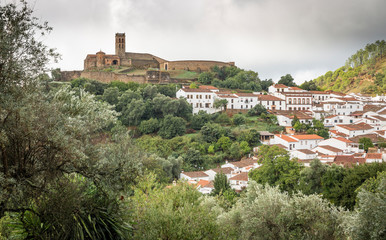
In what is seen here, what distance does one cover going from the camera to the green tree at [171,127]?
52.4 metres

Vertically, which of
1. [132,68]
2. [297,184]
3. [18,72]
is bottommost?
[297,184]

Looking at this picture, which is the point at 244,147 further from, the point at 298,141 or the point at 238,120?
the point at 238,120

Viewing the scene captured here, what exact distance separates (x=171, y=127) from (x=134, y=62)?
32.4 meters

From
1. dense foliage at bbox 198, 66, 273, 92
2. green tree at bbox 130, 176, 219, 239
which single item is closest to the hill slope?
dense foliage at bbox 198, 66, 273, 92

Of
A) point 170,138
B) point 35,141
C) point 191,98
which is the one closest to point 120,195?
point 35,141

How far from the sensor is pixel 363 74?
9906 cm

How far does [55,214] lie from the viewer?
25.7 feet

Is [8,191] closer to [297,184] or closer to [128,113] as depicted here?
[297,184]

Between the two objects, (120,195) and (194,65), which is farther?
(194,65)

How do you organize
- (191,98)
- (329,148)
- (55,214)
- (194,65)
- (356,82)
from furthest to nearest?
(356,82), (194,65), (191,98), (329,148), (55,214)

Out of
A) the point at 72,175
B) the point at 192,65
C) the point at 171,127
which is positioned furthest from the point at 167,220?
the point at 192,65

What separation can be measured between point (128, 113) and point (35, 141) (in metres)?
47.9

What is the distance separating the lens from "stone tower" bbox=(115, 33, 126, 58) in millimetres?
80000

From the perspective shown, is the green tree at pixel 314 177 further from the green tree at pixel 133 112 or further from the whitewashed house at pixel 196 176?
the green tree at pixel 133 112
